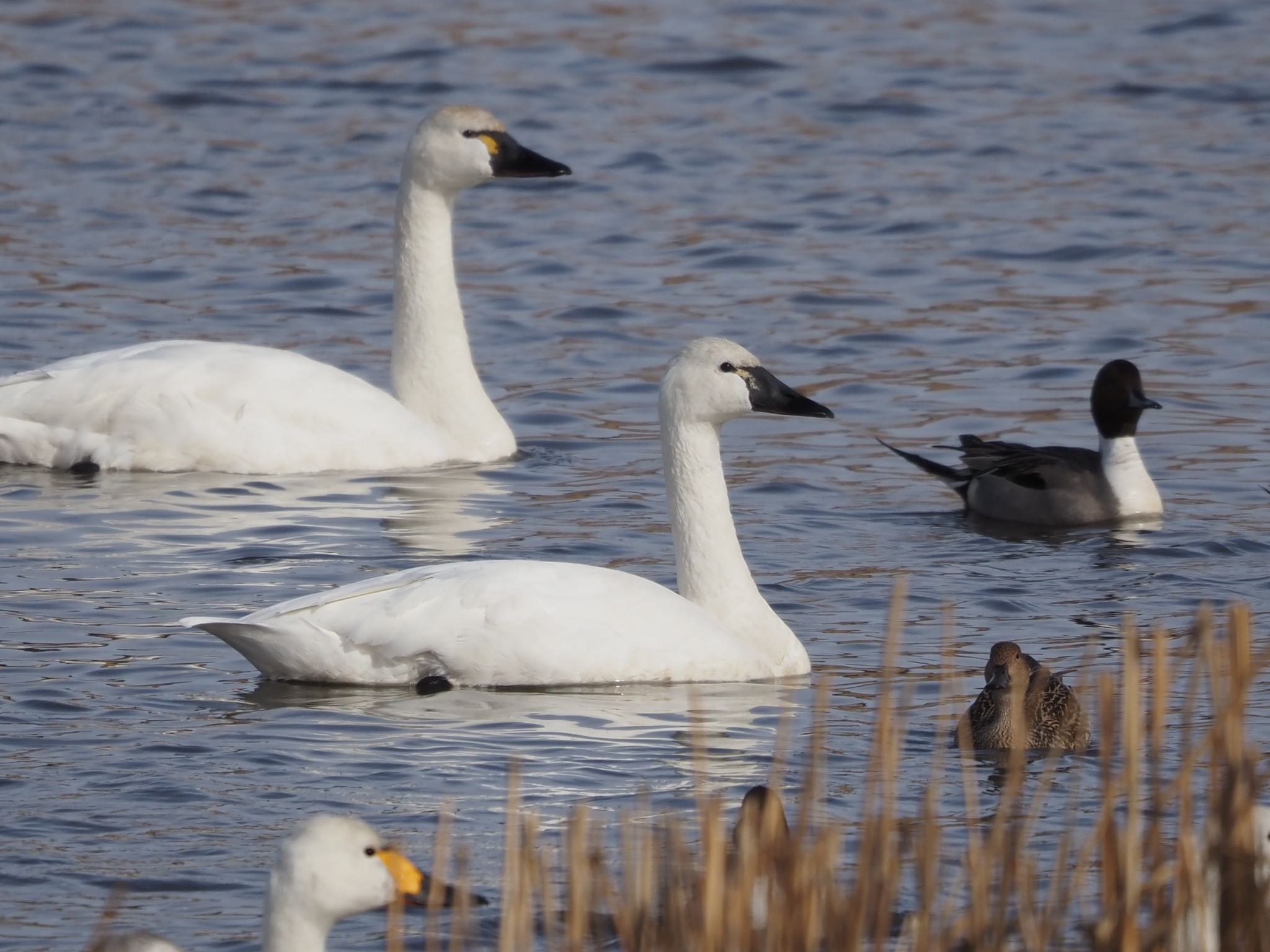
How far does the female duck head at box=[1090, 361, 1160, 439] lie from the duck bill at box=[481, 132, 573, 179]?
2.75 metres

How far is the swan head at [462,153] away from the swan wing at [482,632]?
4.51 meters

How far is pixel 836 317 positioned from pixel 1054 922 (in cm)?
1062

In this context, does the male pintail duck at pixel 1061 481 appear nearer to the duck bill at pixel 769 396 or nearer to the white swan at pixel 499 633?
the duck bill at pixel 769 396

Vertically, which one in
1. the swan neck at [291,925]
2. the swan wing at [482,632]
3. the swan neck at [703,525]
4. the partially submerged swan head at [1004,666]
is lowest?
the swan neck at [291,925]

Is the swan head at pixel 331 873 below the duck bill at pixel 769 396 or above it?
below

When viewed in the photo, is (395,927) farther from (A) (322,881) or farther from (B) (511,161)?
(B) (511,161)

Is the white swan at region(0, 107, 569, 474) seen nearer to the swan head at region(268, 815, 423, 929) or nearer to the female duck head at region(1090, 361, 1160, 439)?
the female duck head at region(1090, 361, 1160, 439)

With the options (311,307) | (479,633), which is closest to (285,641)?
(479,633)

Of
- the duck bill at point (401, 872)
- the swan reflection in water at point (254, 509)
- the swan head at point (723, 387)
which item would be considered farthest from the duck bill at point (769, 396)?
the duck bill at point (401, 872)

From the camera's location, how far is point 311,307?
597 inches

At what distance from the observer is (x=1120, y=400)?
11391 mm

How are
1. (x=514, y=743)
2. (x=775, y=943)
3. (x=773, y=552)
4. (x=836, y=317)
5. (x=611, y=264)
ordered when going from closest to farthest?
(x=775, y=943) < (x=514, y=743) < (x=773, y=552) < (x=836, y=317) < (x=611, y=264)

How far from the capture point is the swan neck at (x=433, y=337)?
11852 millimetres

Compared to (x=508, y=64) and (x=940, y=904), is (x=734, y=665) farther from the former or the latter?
(x=508, y=64)
